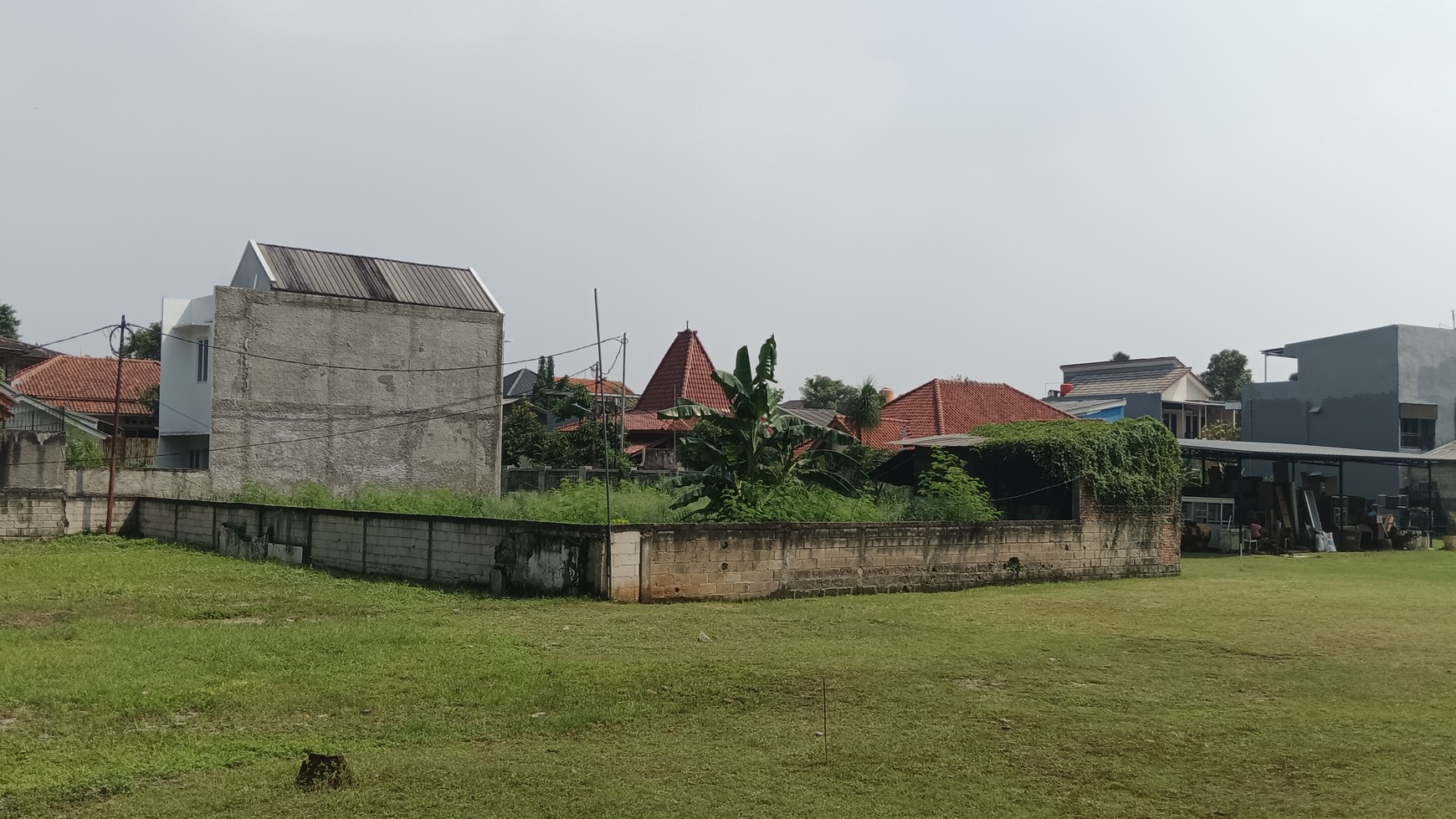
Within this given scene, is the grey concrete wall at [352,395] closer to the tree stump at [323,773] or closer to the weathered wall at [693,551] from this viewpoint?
the weathered wall at [693,551]

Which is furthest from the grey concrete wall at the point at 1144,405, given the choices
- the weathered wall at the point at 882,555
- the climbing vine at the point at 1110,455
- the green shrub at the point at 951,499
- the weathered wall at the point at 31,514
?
the weathered wall at the point at 31,514

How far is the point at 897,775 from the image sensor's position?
6.34 metres

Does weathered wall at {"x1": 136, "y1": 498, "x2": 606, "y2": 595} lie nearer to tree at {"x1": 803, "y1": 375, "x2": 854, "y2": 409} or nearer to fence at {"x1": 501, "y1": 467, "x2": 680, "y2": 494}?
fence at {"x1": 501, "y1": 467, "x2": 680, "y2": 494}

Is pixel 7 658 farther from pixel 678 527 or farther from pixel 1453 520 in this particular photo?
pixel 1453 520

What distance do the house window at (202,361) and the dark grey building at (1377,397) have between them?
38.1m

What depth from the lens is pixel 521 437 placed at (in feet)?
145

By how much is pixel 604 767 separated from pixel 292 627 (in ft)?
19.3

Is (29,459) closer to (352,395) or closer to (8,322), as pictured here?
(352,395)

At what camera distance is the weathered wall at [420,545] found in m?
14.2

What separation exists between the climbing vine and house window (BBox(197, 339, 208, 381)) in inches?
841

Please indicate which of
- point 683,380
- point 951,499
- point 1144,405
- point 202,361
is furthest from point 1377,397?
point 202,361

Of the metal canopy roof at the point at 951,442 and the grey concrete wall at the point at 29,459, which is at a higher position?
the metal canopy roof at the point at 951,442

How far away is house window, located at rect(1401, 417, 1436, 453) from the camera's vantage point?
135 ft

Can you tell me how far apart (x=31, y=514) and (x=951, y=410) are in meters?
29.5
